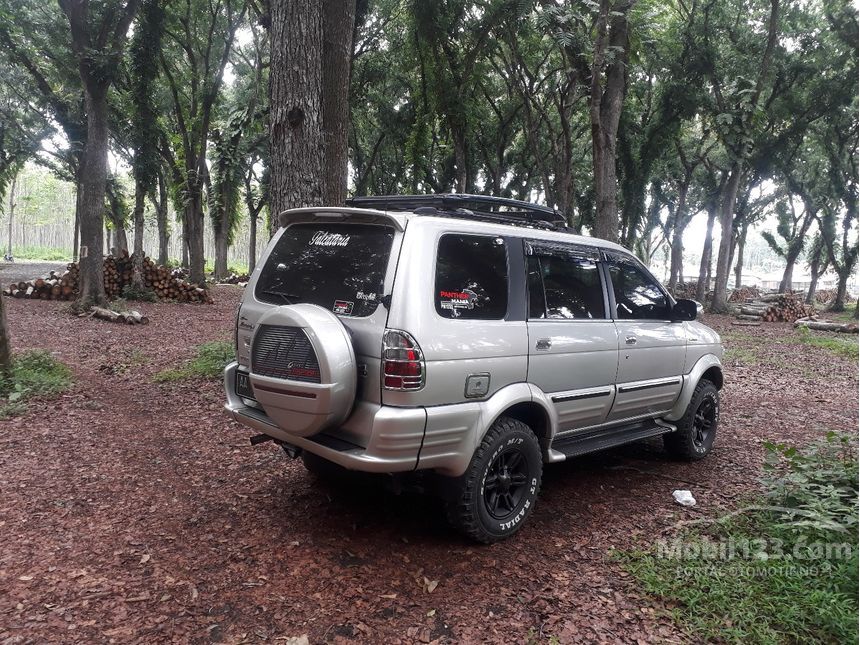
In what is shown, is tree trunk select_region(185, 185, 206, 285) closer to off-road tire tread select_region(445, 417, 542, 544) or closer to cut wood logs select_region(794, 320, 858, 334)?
off-road tire tread select_region(445, 417, 542, 544)

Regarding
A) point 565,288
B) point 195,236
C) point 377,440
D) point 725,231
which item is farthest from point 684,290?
point 377,440

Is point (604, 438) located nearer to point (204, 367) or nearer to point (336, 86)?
point (336, 86)

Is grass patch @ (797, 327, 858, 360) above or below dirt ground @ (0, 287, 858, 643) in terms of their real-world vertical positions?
above

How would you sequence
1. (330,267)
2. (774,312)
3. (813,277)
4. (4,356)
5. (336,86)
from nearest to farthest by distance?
(330,267) < (4,356) < (336,86) < (774,312) < (813,277)

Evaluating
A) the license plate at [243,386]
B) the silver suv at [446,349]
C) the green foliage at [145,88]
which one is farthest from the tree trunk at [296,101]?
the green foliage at [145,88]

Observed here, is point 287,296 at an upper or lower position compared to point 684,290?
lower

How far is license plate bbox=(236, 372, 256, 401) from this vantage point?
4.03 metres

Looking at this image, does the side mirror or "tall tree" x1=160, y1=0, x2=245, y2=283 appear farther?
"tall tree" x1=160, y1=0, x2=245, y2=283

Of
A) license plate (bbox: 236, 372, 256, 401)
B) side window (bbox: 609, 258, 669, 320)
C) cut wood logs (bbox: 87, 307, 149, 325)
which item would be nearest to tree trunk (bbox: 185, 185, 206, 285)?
cut wood logs (bbox: 87, 307, 149, 325)

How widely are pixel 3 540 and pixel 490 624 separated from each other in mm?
2932

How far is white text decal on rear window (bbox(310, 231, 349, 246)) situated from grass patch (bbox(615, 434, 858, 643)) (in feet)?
8.79

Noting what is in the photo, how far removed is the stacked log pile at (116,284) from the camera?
15227 mm

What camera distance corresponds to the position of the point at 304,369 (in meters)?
3.28

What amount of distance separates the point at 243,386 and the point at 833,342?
15.4m
